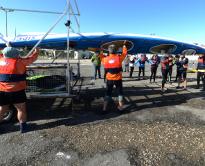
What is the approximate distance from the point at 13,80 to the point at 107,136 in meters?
2.50

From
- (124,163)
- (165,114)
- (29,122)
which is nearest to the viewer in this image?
(124,163)

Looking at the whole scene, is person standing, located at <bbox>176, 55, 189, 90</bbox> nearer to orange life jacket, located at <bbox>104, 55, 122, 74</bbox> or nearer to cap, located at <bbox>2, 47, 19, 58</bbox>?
orange life jacket, located at <bbox>104, 55, 122, 74</bbox>

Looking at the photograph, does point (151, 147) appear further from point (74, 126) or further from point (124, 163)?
point (74, 126)

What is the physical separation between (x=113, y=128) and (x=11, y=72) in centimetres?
275

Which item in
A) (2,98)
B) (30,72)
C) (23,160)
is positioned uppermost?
(30,72)

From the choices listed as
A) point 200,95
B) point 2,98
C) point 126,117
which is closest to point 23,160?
point 2,98

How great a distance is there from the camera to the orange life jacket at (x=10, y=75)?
17.0 feet

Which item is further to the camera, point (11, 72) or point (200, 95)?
point (200, 95)

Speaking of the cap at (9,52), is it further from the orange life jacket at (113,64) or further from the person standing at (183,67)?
the person standing at (183,67)

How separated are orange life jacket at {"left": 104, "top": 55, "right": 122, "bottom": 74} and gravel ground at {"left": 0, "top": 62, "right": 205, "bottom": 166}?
1294 millimetres

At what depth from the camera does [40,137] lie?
205 inches

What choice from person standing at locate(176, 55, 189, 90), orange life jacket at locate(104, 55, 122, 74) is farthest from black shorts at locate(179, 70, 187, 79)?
orange life jacket at locate(104, 55, 122, 74)

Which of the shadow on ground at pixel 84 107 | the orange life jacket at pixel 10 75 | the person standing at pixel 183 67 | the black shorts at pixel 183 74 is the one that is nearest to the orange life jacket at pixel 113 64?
the shadow on ground at pixel 84 107

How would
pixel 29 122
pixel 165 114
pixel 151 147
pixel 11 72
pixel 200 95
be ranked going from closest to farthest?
pixel 151 147 → pixel 11 72 → pixel 29 122 → pixel 165 114 → pixel 200 95
